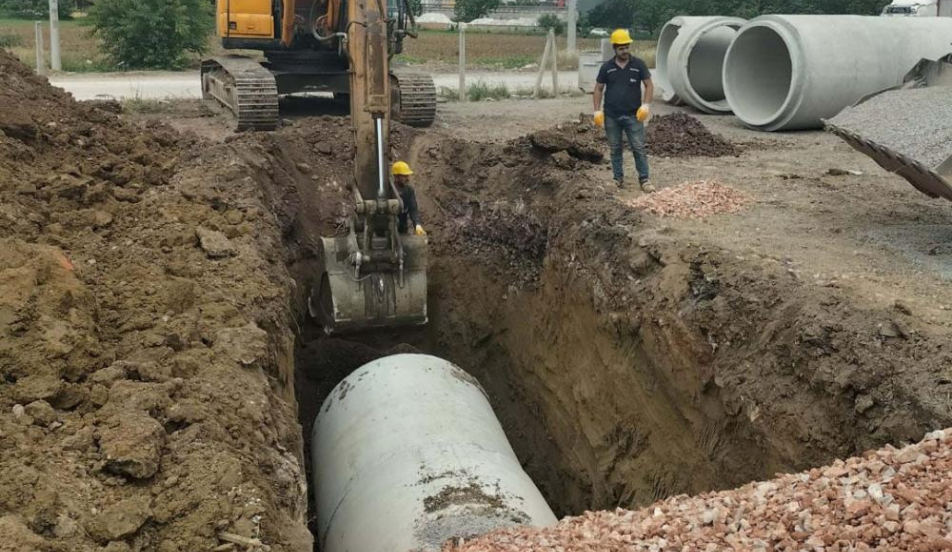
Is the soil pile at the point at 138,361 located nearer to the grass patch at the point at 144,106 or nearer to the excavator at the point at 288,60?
the excavator at the point at 288,60

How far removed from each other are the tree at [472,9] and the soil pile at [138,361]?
2367 inches

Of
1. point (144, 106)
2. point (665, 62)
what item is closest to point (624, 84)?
point (144, 106)

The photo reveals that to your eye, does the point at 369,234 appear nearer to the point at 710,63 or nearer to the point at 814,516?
the point at 814,516

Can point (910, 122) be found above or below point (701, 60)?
below

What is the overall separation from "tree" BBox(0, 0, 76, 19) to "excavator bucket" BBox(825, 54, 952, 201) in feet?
161

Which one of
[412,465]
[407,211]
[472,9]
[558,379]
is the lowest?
[558,379]

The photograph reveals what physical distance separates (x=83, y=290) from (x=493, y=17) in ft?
222

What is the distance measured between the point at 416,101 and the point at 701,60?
7.12 m

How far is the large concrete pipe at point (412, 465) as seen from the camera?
6.48 metres

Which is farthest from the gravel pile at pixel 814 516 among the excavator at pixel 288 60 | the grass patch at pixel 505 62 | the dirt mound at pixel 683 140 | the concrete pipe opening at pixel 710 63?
the grass patch at pixel 505 62

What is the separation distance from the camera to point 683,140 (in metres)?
14.1

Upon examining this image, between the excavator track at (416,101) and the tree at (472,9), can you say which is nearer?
the excavator track at (416,101)

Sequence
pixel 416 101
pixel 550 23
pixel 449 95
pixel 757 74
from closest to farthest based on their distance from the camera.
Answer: pixel 416 101 → pixel 757 74 → pixel 449 95 → pixel 550 23

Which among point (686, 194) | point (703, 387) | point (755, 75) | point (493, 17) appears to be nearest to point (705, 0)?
point (493, 17)
